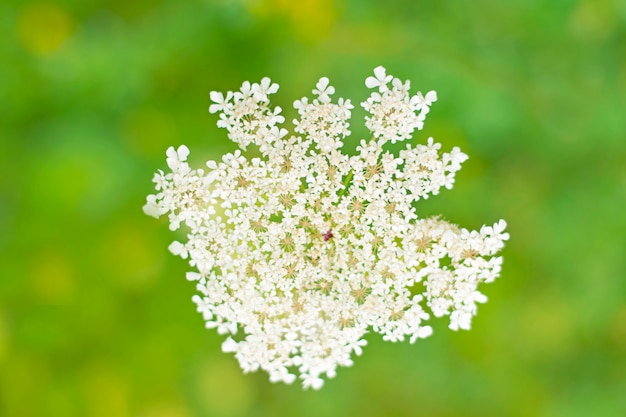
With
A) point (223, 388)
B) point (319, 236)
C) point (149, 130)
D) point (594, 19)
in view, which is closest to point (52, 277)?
point (149, 130)

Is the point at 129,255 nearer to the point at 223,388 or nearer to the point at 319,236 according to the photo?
the point at 223,388

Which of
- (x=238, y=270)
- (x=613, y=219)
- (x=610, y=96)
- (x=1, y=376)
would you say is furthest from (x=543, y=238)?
(x=1, y=376)

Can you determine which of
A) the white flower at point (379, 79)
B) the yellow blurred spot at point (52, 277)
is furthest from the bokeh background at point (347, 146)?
the white flower at point (379, 79)

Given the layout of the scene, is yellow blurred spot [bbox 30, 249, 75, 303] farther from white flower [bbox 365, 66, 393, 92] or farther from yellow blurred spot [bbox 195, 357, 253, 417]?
white flower [bbox 365, 66, 393, 92]

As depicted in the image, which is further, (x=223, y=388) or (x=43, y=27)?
(x=43, y=27)

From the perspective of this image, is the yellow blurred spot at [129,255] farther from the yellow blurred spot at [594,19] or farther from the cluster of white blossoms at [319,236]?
the yellow blurred spot at [594,19]

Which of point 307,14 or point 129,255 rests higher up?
point 307,14
